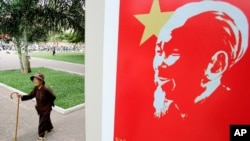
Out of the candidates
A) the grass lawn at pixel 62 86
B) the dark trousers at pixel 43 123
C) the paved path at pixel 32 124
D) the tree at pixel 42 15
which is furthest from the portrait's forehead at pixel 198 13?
the tree at pixel 42 15

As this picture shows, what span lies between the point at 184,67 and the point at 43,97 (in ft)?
12.4

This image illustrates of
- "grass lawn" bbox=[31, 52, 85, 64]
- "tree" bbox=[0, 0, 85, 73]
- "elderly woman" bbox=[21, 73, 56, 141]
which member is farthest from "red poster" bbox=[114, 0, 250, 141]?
"grass lawn" bbox=[31, 52, 85, 64]

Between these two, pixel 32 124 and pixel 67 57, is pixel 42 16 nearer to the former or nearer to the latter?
pixel 32 124

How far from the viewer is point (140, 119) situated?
134 cm

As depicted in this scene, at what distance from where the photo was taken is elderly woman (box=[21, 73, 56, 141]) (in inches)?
174

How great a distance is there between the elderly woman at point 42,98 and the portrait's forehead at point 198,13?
3.51 m

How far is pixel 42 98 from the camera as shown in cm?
457

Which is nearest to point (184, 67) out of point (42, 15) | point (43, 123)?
point (43, 123)

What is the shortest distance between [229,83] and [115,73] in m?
0.58

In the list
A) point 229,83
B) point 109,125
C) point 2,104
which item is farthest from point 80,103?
point 229,83

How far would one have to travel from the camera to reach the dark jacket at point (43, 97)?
4.51 meters

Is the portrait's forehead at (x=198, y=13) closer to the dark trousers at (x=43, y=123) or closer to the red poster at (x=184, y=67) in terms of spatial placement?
the red poster at (x=184, y=67)

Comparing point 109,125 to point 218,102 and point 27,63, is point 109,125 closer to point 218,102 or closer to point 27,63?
point 218,102

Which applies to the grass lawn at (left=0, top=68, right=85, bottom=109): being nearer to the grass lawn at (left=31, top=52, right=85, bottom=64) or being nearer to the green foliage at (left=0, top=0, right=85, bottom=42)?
the green foliage at (left=0, top=0, right=85, bottom=42)
